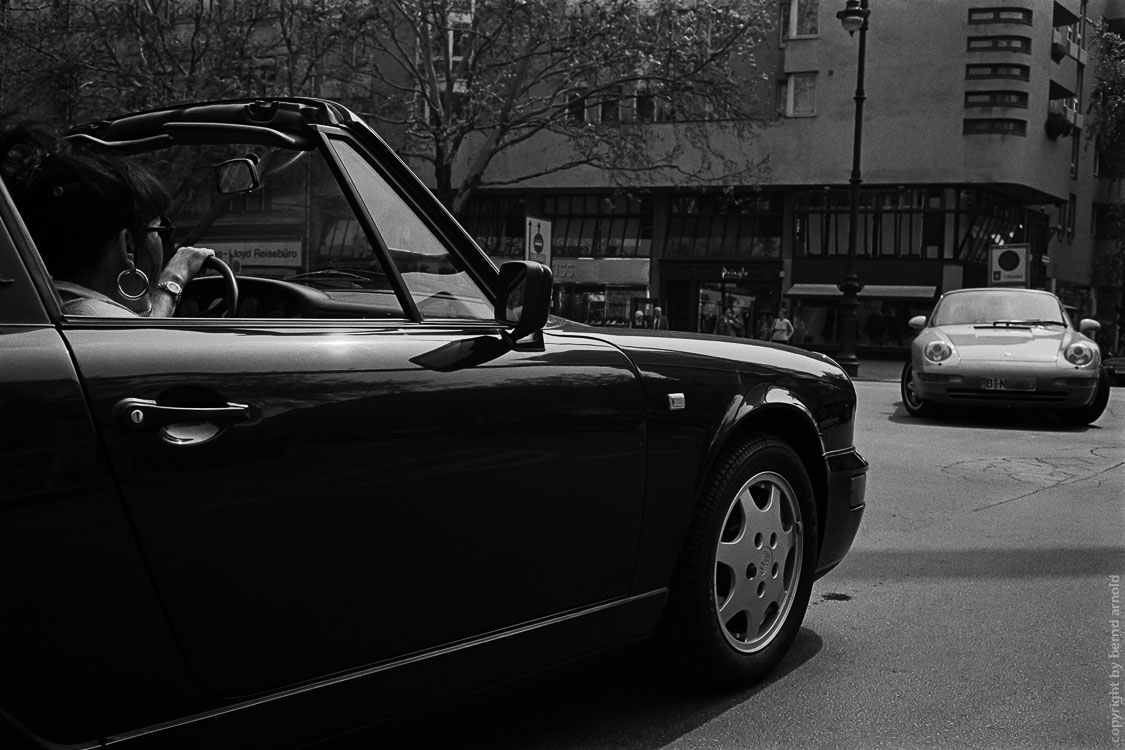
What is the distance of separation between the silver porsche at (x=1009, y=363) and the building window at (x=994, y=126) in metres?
26.0

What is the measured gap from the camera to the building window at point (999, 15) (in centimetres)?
3606

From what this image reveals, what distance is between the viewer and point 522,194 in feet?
146

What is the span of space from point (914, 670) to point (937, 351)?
8493 millimetres

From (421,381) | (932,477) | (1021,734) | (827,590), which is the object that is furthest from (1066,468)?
(421,381)

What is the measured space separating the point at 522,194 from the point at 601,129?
18093 mm

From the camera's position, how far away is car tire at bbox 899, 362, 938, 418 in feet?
40.1

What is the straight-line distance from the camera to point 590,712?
10.5 feet

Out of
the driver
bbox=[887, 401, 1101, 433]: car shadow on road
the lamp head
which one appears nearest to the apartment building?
the lamp head

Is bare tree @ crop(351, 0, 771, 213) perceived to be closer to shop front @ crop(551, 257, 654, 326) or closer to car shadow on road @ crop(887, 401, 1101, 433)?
car shadow on road @ crop(887, 401, 1101, 433)

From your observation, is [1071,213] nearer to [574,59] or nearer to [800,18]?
[800,18]

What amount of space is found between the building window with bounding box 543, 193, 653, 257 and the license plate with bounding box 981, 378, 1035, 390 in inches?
1249

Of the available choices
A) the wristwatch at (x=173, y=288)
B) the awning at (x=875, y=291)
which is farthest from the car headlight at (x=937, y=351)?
the awning at (x=875, y=291)

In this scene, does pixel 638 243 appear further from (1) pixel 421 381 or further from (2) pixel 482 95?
(1) pixel 421 381

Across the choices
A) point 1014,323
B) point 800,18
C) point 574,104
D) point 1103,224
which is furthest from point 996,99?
point 1014,323
